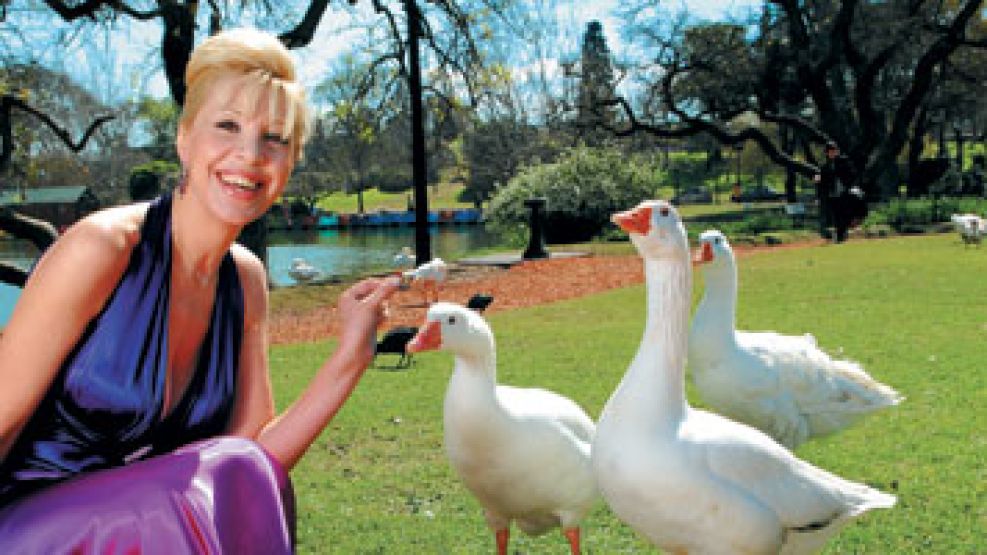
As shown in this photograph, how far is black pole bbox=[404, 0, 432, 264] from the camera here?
1661cm

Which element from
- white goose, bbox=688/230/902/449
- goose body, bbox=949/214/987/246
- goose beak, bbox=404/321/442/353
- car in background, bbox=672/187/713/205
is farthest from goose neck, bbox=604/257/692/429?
car in background, bbox=672/187/713/205

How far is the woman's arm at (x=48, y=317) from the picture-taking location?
77.8 inches

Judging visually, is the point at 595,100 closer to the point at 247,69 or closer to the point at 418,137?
the point at 418,137

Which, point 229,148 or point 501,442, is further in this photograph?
point 501,442

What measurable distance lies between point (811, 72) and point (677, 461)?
29.0m

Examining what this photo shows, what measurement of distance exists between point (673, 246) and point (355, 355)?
131cm

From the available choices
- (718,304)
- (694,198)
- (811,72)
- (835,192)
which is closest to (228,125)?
(718,304)

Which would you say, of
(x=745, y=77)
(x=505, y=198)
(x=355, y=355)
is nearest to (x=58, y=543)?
(x=355, y=355)

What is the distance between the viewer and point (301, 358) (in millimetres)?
10102

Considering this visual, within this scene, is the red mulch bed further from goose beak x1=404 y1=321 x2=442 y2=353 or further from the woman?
the woman

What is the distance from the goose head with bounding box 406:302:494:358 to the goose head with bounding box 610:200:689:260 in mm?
826

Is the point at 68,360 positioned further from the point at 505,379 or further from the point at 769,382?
the point at 505,379

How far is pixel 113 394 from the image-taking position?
2.11m

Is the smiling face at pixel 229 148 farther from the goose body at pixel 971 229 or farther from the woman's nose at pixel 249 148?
the goose body at pixel 971 229
